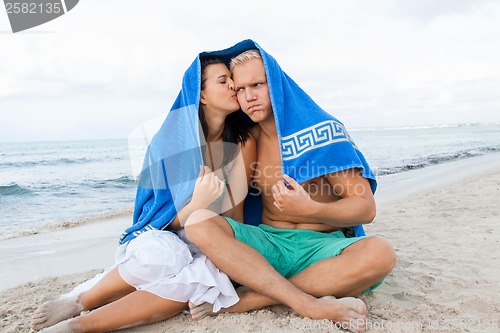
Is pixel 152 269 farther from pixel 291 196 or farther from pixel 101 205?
pixel 101 205

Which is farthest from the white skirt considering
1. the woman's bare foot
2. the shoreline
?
the shoreline

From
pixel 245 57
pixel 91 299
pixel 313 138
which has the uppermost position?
pixel 245 57

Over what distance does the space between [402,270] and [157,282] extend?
1794mm

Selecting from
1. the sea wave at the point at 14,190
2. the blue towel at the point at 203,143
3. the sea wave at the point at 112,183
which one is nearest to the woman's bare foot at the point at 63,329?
the blue towel at the point at 203,143

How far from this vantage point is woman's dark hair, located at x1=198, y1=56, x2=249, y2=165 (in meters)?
2.81

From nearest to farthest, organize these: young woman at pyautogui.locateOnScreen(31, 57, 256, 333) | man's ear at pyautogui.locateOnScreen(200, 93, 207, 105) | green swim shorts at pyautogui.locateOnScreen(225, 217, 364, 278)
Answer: young woman at pyautogui.locateOnScreen(31, 57, 256, 333) < green swim shorts at pyautogui.locateOnScreen(225, 217, 364, 278) < man's ear at pyautogui.locateOnScreen(200, 93, 207, 105)

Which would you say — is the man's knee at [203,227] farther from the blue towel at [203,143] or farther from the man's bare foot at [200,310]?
the man's bare foot at [200,310]

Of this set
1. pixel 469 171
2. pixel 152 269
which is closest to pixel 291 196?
pixel 152 269

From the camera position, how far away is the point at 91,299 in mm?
2439

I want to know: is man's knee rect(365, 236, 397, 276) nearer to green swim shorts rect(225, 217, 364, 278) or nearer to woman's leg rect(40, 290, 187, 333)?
green swim shorts rect(225, 217, 364, 278)

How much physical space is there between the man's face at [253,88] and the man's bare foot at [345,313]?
45.8 inches

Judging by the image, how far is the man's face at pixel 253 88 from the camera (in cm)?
264

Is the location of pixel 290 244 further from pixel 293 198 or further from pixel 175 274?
pixel 175 274

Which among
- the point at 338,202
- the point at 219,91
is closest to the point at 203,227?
the point at 338,202
